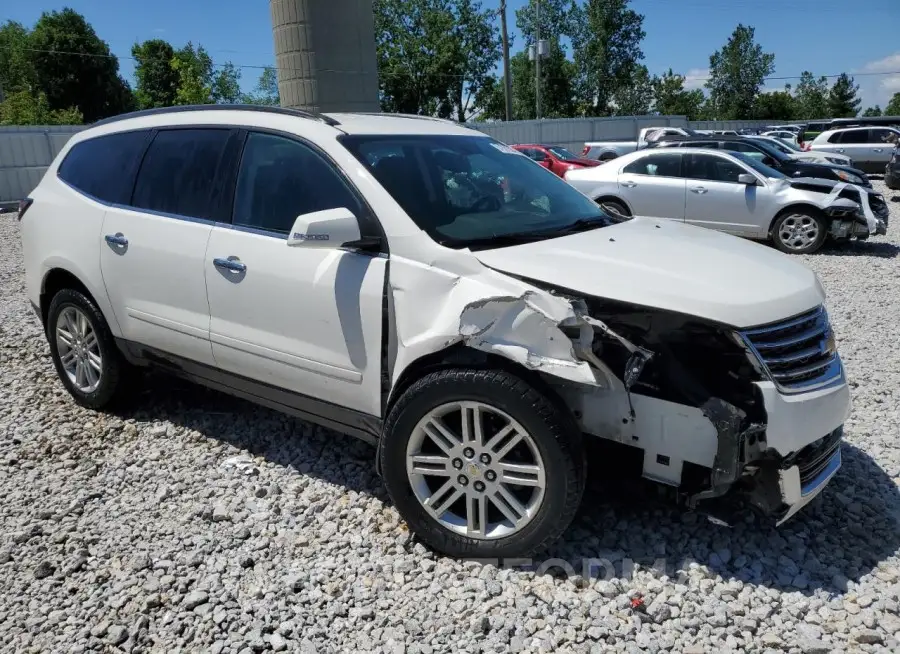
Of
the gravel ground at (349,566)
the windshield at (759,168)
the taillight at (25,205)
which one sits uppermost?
the taillight at (25,205)

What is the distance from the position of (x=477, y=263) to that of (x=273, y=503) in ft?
5.45

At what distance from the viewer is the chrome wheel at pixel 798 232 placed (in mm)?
10273

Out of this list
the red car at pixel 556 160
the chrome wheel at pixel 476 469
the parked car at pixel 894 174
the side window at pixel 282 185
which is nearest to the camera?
the chrome wheel at pixel 476 469

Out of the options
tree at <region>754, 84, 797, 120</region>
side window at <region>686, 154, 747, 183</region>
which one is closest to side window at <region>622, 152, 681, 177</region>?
side window at <region>686, 154, 747, 183</region>

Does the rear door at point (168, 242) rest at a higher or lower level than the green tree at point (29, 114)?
lower

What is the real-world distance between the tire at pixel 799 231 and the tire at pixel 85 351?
9.41m

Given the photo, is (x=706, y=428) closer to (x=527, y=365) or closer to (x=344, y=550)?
(x=527, y=365)

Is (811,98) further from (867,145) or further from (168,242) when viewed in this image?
(168,242)

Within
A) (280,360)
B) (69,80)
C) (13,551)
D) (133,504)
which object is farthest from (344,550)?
(69,80)

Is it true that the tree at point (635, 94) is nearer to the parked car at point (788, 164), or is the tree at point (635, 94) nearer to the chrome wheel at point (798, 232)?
the parked car at point (788, 164)

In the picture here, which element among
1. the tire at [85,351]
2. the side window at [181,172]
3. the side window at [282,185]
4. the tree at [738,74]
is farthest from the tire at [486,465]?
the tree at [738,74]

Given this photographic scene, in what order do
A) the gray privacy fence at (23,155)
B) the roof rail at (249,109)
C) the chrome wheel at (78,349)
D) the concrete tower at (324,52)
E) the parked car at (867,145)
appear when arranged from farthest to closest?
the parked car at (867,145) → the gray privacy fence at (23,155) → the concrete tower at (324,52) → the chrome wheel at (78,349) → the roof rail at (249,109)

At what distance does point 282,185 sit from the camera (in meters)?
3.46

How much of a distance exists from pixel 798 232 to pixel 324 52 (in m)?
8.47
